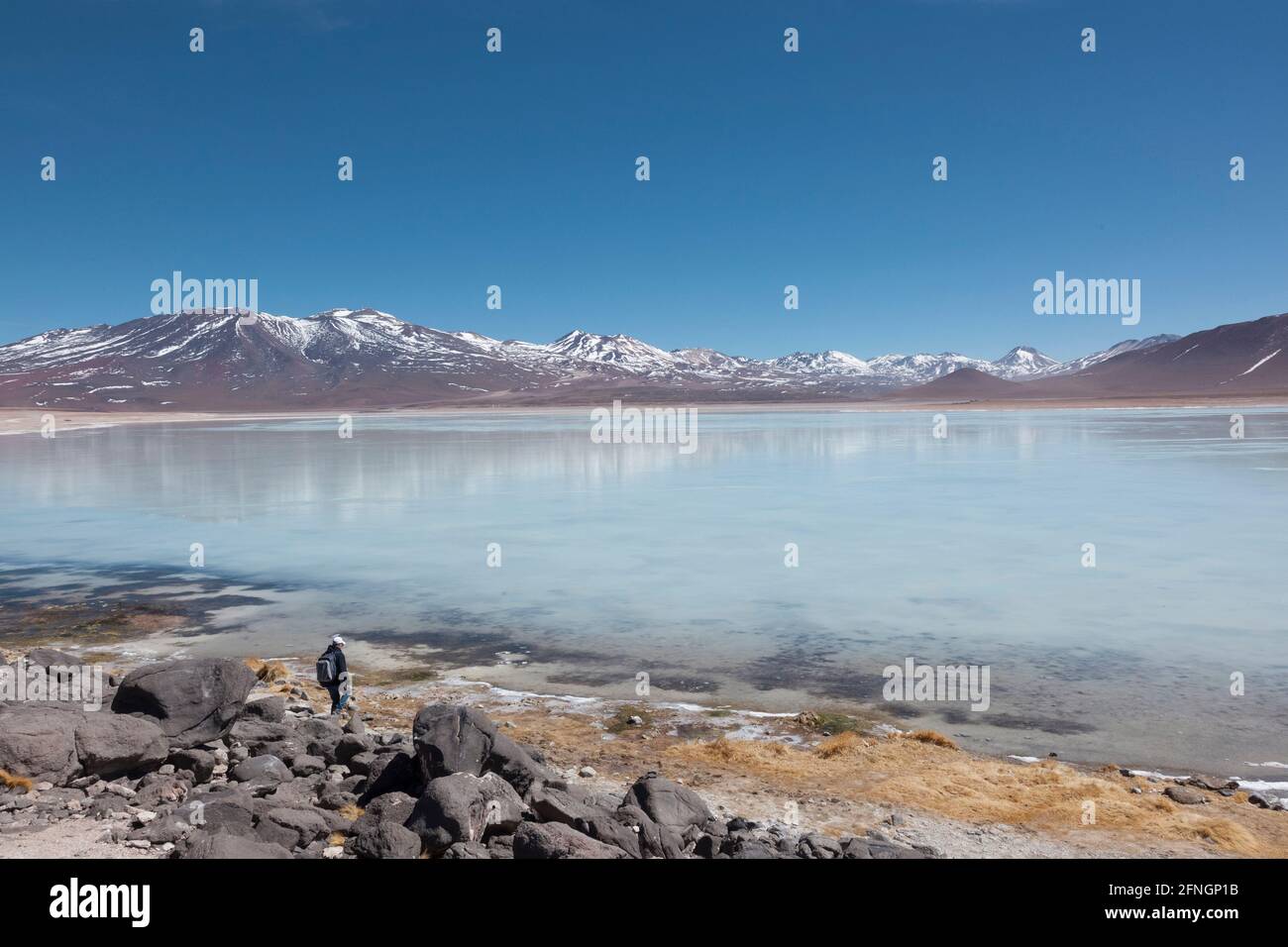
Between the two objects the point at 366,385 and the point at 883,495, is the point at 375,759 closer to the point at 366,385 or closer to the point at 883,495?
the point at 883,495

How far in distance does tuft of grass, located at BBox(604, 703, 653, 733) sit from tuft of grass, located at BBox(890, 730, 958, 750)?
1692mm

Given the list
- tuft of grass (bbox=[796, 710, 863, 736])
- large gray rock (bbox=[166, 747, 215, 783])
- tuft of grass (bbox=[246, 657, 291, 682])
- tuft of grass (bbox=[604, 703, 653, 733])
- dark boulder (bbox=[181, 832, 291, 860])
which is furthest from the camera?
tuft of grass (bbox=[246, 657, 291, 682])

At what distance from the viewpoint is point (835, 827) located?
15.5 feet

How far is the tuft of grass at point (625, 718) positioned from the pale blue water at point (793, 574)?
0.45 meters

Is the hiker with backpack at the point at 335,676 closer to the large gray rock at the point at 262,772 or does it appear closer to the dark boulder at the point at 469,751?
the large gray rock at the point at 262,772

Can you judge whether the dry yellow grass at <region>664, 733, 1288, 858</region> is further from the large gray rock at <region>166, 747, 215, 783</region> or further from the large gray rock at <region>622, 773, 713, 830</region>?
the large gray rock at <region>166, 747, 215, 783</region>

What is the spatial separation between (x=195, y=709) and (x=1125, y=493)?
633 inches

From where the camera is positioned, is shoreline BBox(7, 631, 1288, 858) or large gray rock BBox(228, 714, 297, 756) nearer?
shoreline BBox(7, 631, 1288, 858)

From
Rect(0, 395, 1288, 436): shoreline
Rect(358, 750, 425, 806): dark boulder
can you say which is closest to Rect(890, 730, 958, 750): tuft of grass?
Rect(358, 750, 425, 806): dark boulder

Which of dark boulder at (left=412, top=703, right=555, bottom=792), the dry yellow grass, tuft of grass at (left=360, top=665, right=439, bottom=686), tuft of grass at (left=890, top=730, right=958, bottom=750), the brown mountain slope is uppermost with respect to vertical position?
the brown mountain slope

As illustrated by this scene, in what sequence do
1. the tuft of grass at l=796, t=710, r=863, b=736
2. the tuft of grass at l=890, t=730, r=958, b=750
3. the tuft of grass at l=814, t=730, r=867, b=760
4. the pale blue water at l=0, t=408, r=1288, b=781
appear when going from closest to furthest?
1. the tuft of grass at l=814, t=730, r=867, b=760
2. the tuft of grass at l=890, t=730, r=958, b=750
3. the tuft of grass at l=796, t=710, r=863, b=736
4. the pale blue water at l=0, t=408, r=1288, b=781

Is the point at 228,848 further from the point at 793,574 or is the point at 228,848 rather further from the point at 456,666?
the point at 793,574

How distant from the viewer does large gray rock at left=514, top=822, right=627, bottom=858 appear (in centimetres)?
400

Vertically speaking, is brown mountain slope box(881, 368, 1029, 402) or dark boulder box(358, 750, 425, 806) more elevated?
brown mountain slope box(881, 368, 1029, 402)
